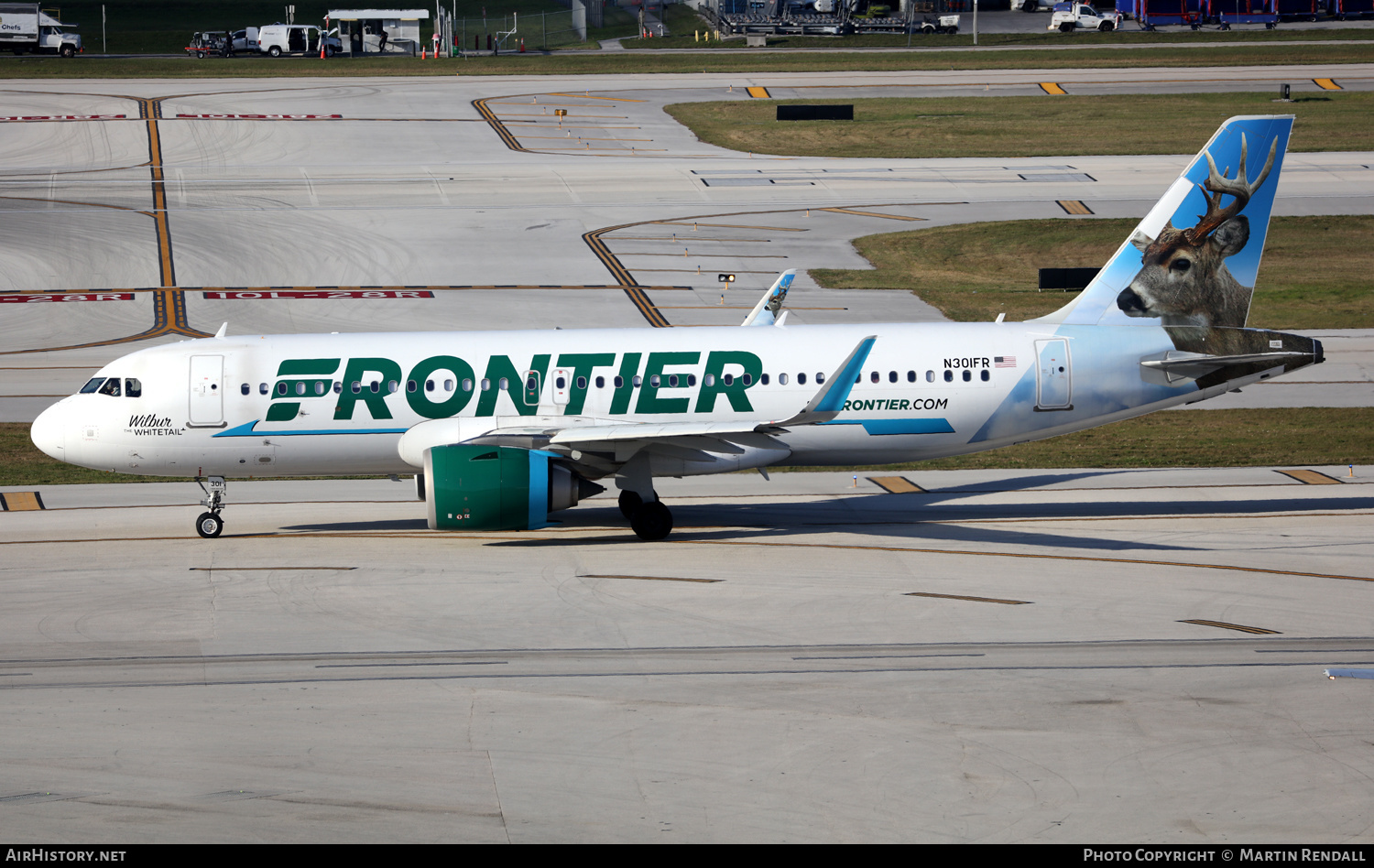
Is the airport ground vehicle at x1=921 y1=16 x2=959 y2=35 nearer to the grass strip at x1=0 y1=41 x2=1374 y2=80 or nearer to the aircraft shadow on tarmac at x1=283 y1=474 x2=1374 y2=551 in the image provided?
the grass strip at x1=0 y1=41 x2=1374 y2=80

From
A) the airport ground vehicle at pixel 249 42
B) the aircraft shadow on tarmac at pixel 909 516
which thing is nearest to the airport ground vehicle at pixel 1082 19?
the airport ground vehicle at pixel 249 42

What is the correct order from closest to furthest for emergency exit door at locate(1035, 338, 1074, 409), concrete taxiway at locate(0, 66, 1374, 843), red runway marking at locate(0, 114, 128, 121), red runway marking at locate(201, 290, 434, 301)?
concrete taxiway at locate(0, 66, 1374, 843), emergency exit door at locate(1035, 338, 1074, 409), red runway marking at locate(201, 290, 434, 301), red runway marking at locate(0, 114, 128, 121)

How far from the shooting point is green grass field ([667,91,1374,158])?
75562mm

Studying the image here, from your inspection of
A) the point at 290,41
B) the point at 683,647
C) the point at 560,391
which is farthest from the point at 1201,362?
the point at 290,41

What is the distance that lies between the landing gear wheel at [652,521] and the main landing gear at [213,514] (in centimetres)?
893

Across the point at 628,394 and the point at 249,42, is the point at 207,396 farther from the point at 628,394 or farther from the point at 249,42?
the point at 249,42

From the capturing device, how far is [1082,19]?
382 ft

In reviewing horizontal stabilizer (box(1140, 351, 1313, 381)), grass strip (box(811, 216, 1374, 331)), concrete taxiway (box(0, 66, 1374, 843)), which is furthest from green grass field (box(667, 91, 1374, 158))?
horizontal stabilizer (box(1140, 351, 1313, 381))

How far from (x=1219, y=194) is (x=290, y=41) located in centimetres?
9314

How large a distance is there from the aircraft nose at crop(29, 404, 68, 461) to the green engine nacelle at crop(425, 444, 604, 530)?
8343 mm

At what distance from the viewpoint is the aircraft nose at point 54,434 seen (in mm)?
29797

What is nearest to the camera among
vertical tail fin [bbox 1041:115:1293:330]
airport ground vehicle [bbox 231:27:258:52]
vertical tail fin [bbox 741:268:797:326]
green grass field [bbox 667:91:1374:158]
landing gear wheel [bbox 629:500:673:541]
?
landing gear wheel [bbox 629:500:673:541]

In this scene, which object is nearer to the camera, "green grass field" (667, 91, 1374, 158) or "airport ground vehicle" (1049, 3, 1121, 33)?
"green grass field" (667, 91, 1374, 158)
